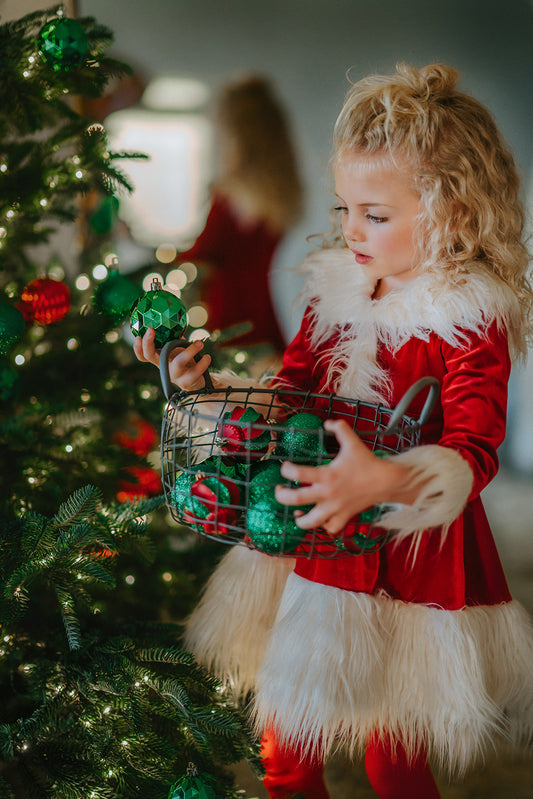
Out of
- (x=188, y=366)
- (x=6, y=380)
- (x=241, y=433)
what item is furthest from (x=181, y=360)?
(x=6, y=380)

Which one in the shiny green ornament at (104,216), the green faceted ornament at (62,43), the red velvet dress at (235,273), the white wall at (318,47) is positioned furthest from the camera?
the red velvet dress at (235,273)

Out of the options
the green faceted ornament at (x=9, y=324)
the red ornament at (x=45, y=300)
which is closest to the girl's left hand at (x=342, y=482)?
the green faceted ornament at (x=9, y=324)

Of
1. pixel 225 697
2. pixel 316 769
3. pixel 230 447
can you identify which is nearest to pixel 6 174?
pixel 230 447

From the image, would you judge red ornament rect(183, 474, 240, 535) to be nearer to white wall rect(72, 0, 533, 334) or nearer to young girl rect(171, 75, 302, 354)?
white wall rect(72, 0, 533, 334)

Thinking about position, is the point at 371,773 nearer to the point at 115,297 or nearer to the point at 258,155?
the point at 115,297

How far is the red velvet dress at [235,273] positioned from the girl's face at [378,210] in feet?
2.96

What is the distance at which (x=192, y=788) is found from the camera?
812mm

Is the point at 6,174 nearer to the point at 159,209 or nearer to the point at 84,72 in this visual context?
the point at 84,72

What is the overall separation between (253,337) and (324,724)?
1.14 metres

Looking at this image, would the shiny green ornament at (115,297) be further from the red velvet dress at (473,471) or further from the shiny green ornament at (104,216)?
the red velvet dress at (473,471)

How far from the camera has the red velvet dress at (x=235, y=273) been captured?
1.75 metres

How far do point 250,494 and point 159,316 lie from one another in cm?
26

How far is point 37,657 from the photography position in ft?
3.44

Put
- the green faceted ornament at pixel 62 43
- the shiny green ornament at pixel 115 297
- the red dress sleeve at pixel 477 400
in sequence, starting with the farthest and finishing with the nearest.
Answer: the shiny green ornament at pixel 115 297
the green faceted ornament at pixel 62 43
the red dress sleeve at pixel 477 400
